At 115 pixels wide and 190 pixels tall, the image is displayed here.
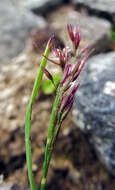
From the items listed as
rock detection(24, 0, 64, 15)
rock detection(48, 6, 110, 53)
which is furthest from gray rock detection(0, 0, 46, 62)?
rock detection(48, 6, 110, 53)

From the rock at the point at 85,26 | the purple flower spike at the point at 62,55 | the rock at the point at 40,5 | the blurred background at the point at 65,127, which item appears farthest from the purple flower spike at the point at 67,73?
the rock at the point at 40,5

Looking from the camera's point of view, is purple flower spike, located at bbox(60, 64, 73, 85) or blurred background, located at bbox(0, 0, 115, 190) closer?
purple flower spike, located at bbox(60, 64, 73, 85)

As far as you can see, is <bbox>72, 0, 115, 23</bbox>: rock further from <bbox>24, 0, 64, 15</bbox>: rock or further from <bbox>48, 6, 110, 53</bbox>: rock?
<bbox>24, 0, 64, 15</bbox>: rock

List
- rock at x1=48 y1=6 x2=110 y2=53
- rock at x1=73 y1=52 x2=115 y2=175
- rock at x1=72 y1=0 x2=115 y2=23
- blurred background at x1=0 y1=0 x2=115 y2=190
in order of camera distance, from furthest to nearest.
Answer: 1. rock at x1=72 y1=0 x2=115 y2=23
2. rock at x1=48 y1=6 x2=110 y2=53
3. blurred background at x1=0 y1=0 x2=115 y2=190
4. rock at x1=73 y1=52 x2=115 y2=175

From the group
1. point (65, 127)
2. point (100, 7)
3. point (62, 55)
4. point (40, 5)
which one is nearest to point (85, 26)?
point (100, 7)

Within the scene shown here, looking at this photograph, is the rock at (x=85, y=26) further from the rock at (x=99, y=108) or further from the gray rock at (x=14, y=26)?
the rock at (x=99, y=108)

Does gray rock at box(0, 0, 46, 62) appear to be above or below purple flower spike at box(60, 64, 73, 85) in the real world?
above
